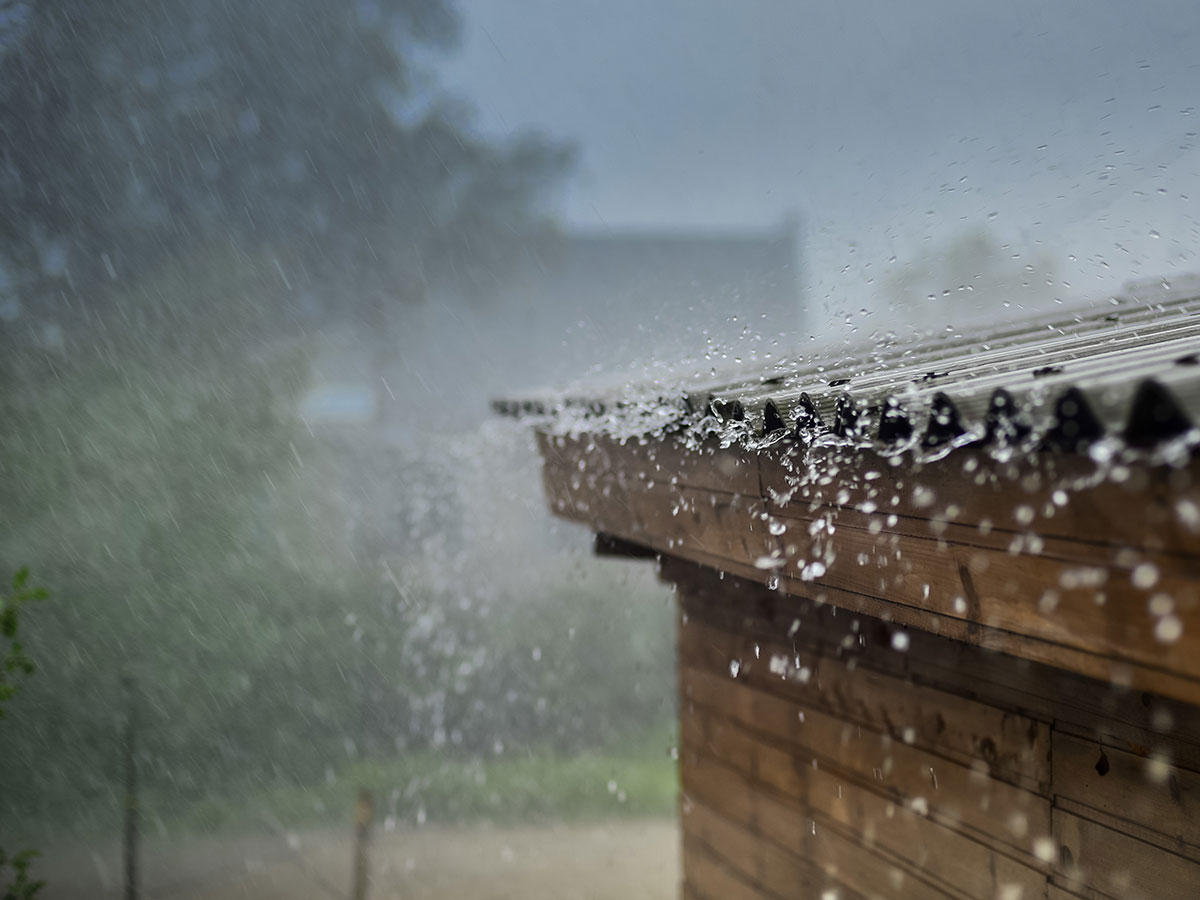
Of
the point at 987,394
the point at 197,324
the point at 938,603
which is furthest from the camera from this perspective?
the point at 197,324

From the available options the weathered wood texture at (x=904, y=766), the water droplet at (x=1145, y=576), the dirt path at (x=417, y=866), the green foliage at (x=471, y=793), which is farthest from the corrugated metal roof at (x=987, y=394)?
the green foliage at (x=471, y=793)

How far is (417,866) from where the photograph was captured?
9961mm

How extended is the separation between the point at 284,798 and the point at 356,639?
2.34 meters

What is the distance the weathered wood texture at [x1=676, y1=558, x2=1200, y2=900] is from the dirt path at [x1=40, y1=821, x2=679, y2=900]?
20.8 ft

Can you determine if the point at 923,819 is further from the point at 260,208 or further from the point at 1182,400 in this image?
the point at 260,208

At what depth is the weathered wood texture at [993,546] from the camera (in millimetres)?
1125

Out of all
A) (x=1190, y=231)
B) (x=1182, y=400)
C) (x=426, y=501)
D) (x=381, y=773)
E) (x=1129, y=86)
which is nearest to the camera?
(x=1182, y=400)

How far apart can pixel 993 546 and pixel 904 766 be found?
1.04 meters

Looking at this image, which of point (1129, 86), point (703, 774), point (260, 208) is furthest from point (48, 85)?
point (1129, 86)

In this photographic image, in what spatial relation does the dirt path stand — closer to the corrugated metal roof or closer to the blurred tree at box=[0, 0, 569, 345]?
the corrugated metal roof

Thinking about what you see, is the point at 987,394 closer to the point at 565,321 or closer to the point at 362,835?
the point at 362,835

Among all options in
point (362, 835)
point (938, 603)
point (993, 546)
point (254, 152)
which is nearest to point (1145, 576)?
point (993, 546)

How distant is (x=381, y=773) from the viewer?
552 inches

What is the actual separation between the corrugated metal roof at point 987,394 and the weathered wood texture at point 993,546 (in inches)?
2.7
